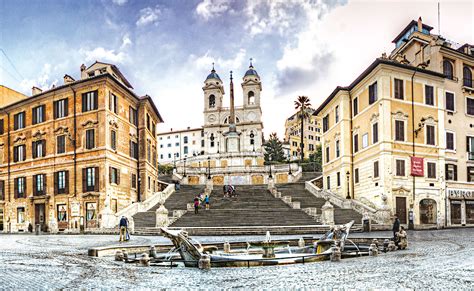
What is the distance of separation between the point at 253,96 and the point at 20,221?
69.5 m

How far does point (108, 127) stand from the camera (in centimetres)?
3838

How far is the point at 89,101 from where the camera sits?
3928 centimetres

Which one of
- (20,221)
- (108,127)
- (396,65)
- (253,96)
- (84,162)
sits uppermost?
(253,96)

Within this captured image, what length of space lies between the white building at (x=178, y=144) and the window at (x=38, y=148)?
79.9 meters

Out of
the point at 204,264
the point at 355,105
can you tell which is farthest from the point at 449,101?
the point at 204,264

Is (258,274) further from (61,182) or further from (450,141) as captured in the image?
(61,182)

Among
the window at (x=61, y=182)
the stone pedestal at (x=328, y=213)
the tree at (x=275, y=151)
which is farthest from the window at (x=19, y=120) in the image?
the tree at (x=275, y=151)

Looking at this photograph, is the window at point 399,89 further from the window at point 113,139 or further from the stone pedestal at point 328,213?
the window at point 113,139

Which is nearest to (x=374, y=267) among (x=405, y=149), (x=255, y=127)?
(x=405, y=149)

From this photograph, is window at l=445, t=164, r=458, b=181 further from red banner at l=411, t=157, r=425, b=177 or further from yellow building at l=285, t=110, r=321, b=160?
yellow building at l=285, t=110, r=321, b=160

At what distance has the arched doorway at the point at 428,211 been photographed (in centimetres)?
3550

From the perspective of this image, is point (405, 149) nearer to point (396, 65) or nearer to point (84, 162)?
point (396, 65)

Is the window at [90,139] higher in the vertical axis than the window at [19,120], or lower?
lower

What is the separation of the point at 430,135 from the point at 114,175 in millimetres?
26107
